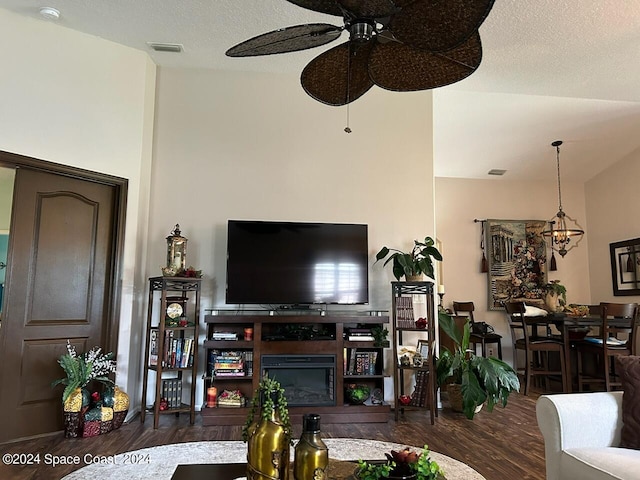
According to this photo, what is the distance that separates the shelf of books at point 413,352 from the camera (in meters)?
4.25

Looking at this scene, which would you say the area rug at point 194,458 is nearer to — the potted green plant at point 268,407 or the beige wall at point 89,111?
the beige wall at point 89,111

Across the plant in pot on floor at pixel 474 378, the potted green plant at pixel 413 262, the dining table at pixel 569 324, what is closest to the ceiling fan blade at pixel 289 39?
the potted green plant at pixel 413 262

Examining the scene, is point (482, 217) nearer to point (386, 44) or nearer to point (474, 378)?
point (474, 378)

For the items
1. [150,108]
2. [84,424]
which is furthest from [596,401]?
[150,108]

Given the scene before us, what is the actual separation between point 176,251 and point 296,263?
1106 millimetres

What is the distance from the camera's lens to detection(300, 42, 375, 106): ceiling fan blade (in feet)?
7.06

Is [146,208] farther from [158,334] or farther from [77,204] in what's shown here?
[158,334]

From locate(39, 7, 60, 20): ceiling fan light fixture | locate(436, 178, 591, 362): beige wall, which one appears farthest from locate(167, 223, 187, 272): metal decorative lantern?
locate(436, 178, 591, 362): beige wall

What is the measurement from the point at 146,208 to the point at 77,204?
65 cm

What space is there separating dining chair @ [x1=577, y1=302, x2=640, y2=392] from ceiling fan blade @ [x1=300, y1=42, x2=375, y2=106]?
4.23m

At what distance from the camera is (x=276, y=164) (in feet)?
15.7

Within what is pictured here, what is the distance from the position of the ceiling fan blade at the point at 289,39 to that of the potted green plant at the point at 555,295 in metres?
5.66

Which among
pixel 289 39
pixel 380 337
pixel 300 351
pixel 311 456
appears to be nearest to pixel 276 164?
pixel 300 351

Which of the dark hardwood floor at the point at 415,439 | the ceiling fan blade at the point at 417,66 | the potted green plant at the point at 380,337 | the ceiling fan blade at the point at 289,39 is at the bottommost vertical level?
the dark hardwood floor at the point at 415,439
